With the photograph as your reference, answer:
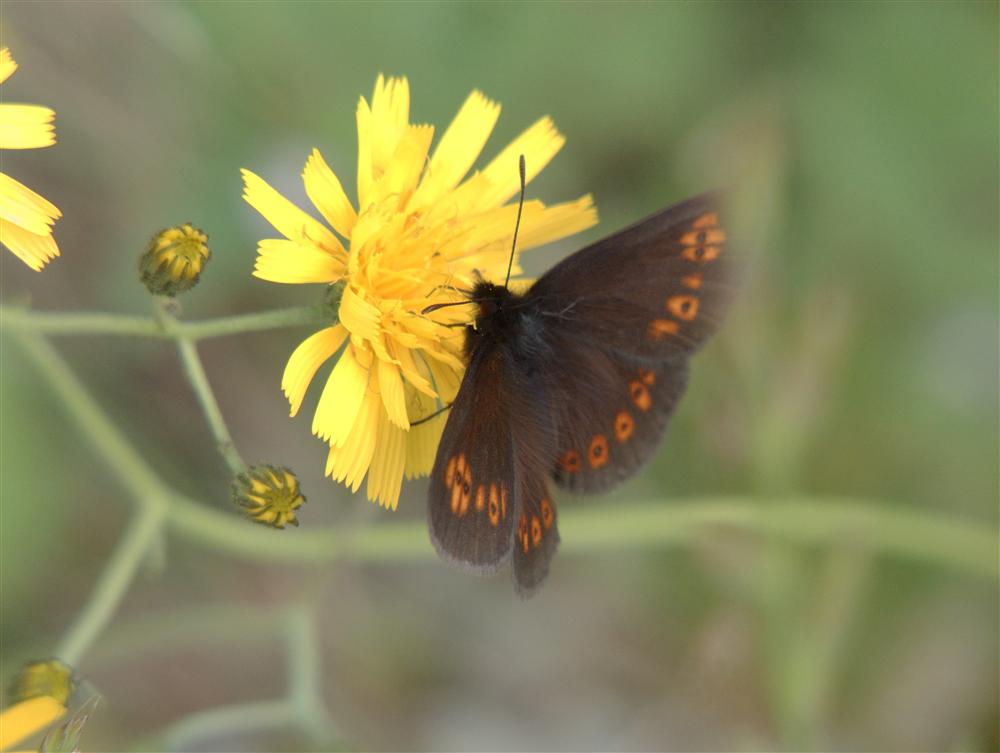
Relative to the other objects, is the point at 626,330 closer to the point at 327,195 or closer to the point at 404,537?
the point at 327,195

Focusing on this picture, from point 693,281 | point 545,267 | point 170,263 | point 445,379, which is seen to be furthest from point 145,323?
point 545,267

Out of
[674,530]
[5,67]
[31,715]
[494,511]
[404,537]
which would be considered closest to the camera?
[494,511]

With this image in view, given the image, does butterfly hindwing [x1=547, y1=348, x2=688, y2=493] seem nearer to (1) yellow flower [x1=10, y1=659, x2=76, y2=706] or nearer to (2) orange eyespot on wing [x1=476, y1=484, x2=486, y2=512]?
(2) orange eyespot on wing [x1=476, y1=484, x2=486, y2=512]

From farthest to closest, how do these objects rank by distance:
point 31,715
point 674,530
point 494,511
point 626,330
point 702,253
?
point 674,530
point 626,330
point 702,253
point 31,715
point 494,511

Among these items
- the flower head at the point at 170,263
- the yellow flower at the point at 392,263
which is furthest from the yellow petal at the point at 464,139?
the flower head at the point at 170,263

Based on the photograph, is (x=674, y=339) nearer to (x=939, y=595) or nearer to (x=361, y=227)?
(x=361, y=227)

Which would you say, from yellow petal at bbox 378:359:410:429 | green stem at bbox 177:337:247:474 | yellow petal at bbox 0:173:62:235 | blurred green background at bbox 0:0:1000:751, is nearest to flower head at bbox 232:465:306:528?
green stem at bbox 177:337:247:474

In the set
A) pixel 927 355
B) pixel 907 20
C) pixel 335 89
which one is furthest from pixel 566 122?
pixel 927 355

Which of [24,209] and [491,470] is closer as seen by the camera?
[491,470]
